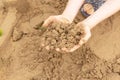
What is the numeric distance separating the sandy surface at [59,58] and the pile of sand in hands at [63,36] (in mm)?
278

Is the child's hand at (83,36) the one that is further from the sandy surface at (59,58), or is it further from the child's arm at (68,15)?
the sandy surface at (59,58)

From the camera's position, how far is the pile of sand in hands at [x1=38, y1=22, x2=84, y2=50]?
171 cm

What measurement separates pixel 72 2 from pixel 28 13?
0.48 metres

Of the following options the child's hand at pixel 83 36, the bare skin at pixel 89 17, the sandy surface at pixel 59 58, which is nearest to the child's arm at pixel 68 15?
the bare skin at pixel 89 17

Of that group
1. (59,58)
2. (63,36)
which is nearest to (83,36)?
(63,36)

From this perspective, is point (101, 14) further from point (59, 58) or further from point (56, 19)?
point (59, 58)

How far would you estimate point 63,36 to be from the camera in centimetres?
172

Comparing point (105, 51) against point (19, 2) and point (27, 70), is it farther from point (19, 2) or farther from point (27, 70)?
point (19, 2)

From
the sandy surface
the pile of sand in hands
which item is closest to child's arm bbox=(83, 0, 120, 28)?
the pile of sand in hands

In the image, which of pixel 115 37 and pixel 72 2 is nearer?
pixel 72 2

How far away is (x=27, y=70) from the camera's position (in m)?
1.98

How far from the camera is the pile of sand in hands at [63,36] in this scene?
171cm

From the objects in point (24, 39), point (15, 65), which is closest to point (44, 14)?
point (24, 39)

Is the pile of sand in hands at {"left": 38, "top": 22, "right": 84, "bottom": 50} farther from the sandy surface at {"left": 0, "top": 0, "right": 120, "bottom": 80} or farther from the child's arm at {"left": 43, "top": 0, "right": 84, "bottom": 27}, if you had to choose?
the sandy surface at {"left": 0, "top": 0, "right": 120, "bottom": 80}
